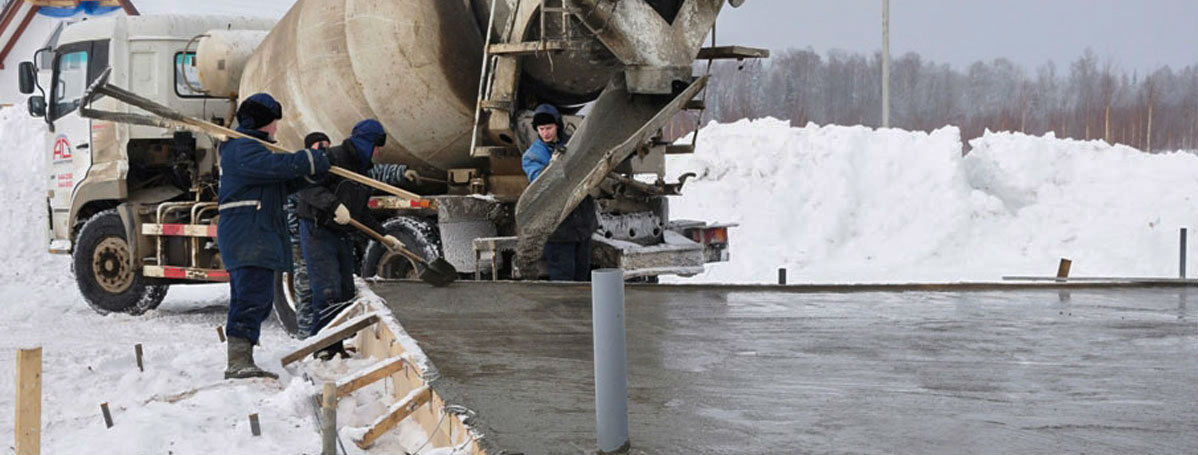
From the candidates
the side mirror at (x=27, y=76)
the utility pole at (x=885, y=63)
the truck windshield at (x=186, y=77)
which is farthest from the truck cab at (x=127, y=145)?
the utility pole at (x=885, y=63)

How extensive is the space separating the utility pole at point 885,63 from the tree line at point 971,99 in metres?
4.12

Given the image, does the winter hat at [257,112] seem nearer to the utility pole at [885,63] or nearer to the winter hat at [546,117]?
the winter hat at [546,117]

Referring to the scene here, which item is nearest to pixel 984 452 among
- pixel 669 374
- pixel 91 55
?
pixel 669 374

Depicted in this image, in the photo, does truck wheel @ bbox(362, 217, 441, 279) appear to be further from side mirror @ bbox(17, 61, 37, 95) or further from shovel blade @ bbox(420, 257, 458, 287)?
side mirror @ bbox(17, 61, 37, 95)

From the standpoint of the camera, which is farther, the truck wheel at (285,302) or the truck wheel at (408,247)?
the truck wheel at (285,302)

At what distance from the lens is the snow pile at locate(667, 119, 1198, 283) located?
676 inches

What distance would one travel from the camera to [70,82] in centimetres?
1377

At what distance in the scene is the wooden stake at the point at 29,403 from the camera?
14.5 feet

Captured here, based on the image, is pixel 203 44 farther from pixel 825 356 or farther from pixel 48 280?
pixel 825 356

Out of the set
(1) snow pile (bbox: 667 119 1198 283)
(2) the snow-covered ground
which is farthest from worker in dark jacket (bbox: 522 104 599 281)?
(1) snow pile (bbox: 667 119 1198 283)

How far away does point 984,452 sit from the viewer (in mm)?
4004

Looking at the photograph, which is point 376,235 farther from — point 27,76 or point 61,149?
point 61,149

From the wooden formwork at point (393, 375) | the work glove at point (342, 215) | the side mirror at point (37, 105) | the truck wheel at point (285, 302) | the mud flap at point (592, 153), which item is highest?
the side mirror at point (37, 105)

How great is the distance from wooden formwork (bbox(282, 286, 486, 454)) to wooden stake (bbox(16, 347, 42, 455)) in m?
1.08
